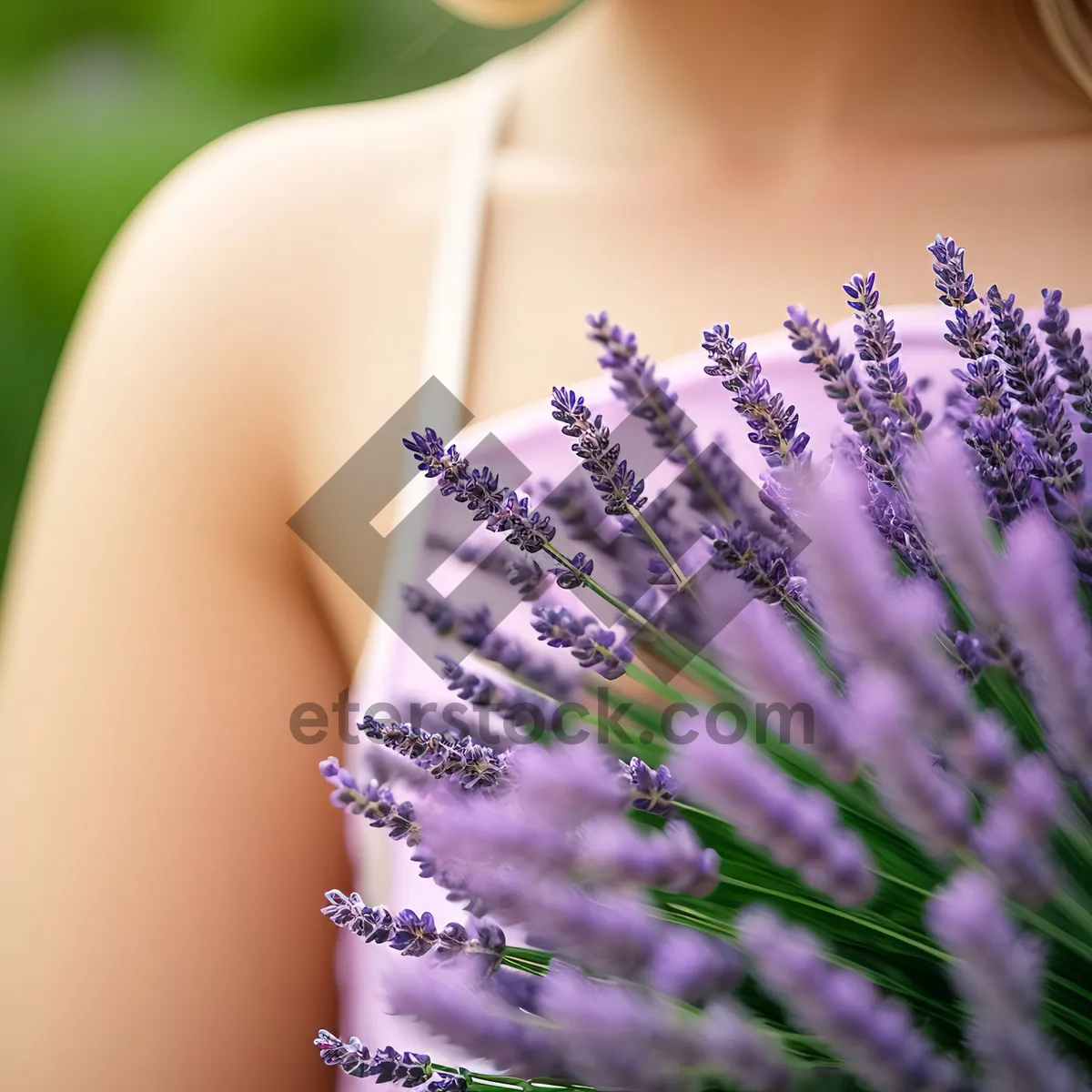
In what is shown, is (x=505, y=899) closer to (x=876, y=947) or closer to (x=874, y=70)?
(x=876, y=947)

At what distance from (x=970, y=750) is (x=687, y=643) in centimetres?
11

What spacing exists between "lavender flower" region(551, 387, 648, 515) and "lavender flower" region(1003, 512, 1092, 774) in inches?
3.7

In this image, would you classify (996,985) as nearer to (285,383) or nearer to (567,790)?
(567,790)

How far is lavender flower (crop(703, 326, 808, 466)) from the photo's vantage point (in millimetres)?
219

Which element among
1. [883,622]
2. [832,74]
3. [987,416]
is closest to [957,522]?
[883,622]

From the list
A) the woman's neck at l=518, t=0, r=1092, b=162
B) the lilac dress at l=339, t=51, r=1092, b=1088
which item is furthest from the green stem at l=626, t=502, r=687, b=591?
the woman's neck at l=518, t=0, r=1092, b=162

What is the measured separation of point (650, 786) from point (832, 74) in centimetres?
60

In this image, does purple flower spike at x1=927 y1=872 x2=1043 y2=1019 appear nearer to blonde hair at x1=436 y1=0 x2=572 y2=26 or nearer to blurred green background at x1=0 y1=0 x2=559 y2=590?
blonde hair at x1=436 y1=0 x2=572 y2=26

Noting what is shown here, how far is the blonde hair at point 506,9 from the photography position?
73 centimetres

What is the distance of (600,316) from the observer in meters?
0.19

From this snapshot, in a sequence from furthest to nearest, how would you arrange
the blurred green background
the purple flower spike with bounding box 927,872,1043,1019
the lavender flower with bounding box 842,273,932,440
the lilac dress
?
the blurred green background < the lilac dress < the lavender flower with bounding box 842,273,932,440 < the purple flower spike with bounding box 927,872,1043,1019

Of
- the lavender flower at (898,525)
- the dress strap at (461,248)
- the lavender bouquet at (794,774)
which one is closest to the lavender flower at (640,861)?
the lavender bouquet at (794,774)

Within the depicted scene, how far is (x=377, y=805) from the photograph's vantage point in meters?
0.23

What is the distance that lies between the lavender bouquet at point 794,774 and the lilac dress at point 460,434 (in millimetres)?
273
